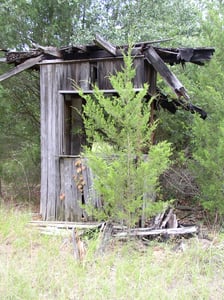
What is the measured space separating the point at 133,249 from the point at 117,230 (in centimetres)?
73

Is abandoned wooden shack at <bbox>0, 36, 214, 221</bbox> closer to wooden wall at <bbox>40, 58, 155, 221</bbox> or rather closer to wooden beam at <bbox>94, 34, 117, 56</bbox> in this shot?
wooden wall at <bbox>40, 58, 155, 221</bbox>

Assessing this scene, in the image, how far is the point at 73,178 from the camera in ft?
20.2

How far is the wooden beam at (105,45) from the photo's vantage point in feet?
17.0

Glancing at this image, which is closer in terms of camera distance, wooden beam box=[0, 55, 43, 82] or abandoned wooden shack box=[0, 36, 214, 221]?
abandoned wooden shack box=[0, 36, 214, 221]

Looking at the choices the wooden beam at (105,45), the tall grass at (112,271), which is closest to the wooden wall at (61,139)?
the wooden beam at (105,45)

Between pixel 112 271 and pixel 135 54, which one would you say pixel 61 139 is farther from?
pixel 112 271

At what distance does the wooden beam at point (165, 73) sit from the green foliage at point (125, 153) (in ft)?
2.89

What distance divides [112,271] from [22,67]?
13.9 feet

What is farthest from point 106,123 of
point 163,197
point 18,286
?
point 163,197

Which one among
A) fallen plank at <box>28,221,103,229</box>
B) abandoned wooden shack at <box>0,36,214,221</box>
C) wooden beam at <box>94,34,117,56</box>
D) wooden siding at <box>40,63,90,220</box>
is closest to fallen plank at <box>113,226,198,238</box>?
fallen plank at <box>28,221,103,229</box>

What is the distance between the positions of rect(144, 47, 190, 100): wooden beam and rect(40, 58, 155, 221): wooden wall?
0.43 m

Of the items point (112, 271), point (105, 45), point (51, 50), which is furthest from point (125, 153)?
point (51, 50)

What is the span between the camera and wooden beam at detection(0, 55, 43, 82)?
245 inches

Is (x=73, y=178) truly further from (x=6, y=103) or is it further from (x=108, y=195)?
(x=6, y=103)
